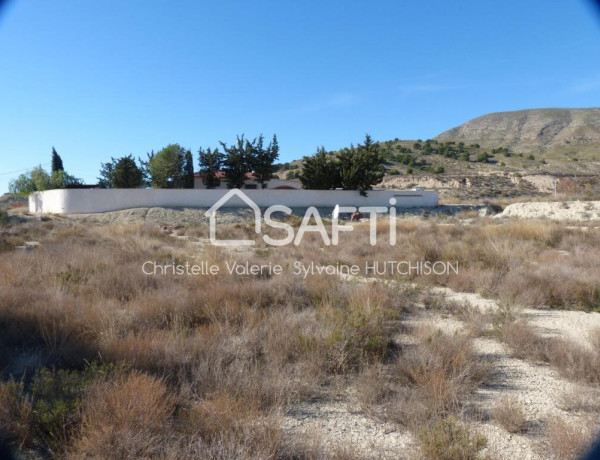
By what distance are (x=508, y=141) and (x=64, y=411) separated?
91.3 m

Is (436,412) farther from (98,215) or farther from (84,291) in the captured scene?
(98,215)

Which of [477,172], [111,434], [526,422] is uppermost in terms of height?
[477,172]

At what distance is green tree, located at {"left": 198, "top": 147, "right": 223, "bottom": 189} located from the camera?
35969 mm

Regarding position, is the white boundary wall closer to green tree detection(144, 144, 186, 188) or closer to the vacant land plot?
green tree detection(144, 144, 186, 188)

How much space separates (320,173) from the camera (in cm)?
3625

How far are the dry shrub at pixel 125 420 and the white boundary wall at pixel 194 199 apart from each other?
94.8ft

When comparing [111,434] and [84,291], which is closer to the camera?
[111,434]

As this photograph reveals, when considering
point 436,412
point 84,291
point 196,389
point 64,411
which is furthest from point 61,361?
point 436,412

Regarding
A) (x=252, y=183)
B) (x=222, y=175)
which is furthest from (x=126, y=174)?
(x=252, y=183)

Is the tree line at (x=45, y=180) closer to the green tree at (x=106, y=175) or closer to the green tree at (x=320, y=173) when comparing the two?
the green tree at (x=106, y=175)

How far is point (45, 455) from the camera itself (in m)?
2.68

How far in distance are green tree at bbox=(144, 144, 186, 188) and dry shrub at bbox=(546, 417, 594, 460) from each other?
38.4m

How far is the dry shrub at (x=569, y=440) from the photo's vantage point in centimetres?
277

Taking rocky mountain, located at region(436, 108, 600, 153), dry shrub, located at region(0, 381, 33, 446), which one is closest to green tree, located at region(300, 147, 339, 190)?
dry shrub, located at region(0, 381, 33, 446)
